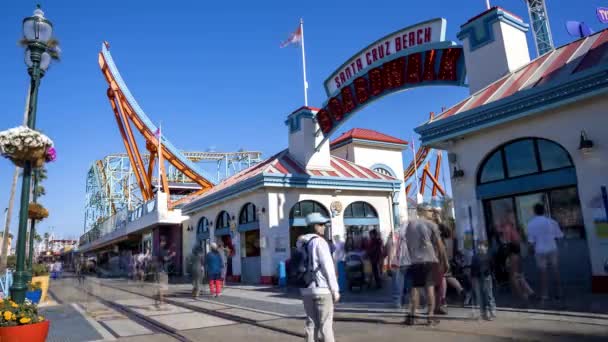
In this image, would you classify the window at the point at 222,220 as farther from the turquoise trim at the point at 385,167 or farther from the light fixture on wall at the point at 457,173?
the light fixture on wall at the point at 457,173

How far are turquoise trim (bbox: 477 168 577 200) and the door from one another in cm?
980

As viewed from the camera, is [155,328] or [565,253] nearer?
[155,328]

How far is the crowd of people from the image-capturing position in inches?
185

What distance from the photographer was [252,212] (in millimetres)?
17609

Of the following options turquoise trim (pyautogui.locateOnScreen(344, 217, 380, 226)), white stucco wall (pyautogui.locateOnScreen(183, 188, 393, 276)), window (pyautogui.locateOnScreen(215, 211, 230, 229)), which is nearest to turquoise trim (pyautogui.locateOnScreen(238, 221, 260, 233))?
white stucco wall (pyautogui.locateOnScreen(183, 188, 393, 276))

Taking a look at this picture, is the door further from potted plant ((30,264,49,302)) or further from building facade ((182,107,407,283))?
potted plant ((30,264,49,302))

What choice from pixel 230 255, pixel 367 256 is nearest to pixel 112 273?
pixel 230 255

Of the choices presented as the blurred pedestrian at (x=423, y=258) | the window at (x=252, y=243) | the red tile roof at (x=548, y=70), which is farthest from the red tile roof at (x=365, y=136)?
the blurred pedestrian at (x=423, y=258)

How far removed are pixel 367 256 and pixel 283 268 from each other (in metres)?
3.81

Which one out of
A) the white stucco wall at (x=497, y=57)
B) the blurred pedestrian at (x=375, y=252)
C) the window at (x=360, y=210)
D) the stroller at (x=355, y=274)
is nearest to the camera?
the white stucco wall at (x=497, y=57)

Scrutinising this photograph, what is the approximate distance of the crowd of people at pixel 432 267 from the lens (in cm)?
469

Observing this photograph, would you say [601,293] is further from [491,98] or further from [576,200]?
[491,98]

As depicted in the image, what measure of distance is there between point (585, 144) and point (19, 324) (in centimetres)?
963

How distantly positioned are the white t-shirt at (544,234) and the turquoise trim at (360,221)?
11203 millimetres
